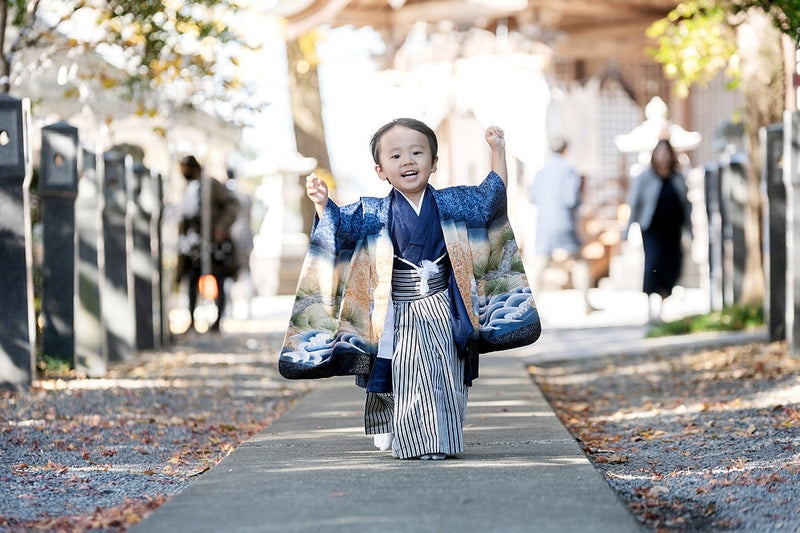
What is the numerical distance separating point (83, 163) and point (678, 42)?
640 centimetres

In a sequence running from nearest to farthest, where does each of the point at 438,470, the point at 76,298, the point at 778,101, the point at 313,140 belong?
1. the point at 438,470
2. the point at 76,298
3. the point at 778,101
4. the point at 313,140

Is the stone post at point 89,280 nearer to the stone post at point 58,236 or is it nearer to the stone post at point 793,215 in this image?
the stone post at point 58,236

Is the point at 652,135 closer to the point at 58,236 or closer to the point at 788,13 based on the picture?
the point at 788,13

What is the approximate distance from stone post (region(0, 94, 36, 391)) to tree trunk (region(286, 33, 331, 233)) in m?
13.3

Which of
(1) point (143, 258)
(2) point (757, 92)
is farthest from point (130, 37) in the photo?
(2) point (757, 92)

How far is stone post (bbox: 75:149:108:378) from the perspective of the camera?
9.93 m

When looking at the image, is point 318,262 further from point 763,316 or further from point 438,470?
point 763,316

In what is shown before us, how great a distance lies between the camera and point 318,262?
6004mm

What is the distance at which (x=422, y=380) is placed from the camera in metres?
5.79

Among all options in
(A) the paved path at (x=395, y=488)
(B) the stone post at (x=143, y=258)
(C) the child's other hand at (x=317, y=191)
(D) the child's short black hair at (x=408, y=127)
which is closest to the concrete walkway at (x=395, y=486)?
(A) the paved path at (x=395, y=488)

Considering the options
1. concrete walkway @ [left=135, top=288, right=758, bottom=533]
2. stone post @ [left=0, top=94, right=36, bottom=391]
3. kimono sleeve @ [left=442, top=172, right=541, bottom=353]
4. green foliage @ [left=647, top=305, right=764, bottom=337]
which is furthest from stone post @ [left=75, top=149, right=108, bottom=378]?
green foliage @ [left=647, top=305, right=764, bottom=337]

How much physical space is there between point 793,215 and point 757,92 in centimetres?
318

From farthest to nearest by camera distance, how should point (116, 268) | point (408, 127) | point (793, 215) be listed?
point (116, 268) → point (793, 215) → point (408, 127)

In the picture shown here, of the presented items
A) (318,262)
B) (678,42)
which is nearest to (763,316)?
(678,42)
